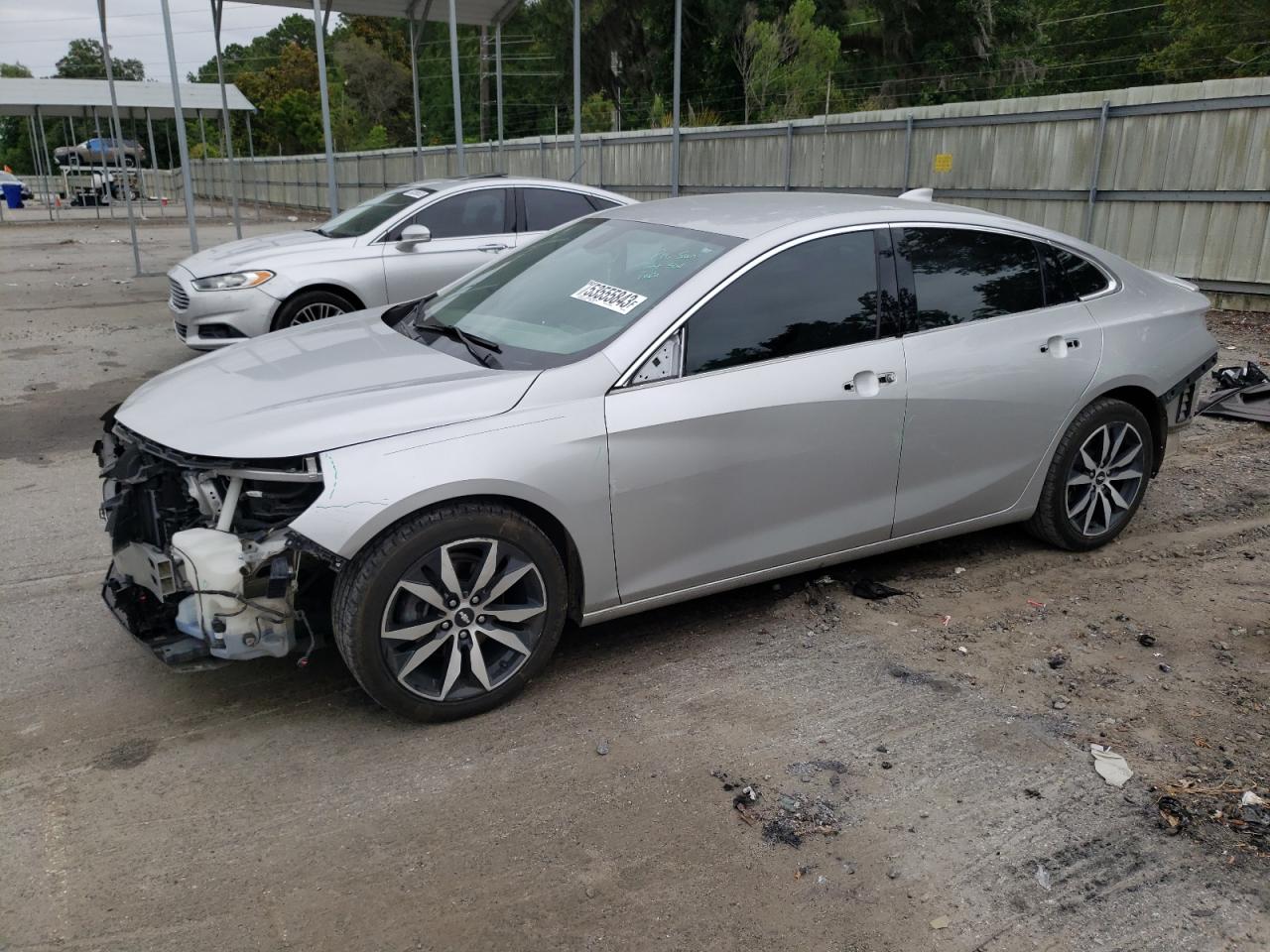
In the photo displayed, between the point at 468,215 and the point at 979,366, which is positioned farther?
the point at 468,215

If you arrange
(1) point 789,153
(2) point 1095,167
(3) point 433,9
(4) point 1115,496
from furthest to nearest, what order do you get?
(3) point 433,9 < (1) point 789,153 < (2) point 1095,167 < (4) point 1115,496

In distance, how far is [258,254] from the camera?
892cm

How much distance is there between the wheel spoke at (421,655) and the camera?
3.48 meters

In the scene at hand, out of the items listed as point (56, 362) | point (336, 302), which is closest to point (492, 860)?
point (336, 302)

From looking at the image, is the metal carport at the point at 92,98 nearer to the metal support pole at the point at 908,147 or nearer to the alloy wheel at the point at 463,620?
the metal support pole at the point at 908,147

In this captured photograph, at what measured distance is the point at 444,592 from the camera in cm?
349

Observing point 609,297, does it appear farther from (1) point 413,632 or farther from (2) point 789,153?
(2) point 789,153

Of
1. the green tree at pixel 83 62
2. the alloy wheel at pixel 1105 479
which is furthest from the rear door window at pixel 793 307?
the green tree at pixel 83 62

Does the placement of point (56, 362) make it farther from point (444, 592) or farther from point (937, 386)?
point (937, 386)

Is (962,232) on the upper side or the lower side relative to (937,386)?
upper

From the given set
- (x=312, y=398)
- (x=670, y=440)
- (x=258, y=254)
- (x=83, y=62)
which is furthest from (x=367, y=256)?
(x=83, y=62)

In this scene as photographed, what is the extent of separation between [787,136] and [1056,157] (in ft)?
18.0

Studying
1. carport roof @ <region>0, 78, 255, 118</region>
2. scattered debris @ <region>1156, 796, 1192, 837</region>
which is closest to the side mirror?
scattered debris @ <region>1156, 796, 1192, 837</region>

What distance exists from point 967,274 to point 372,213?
6.52 metres
